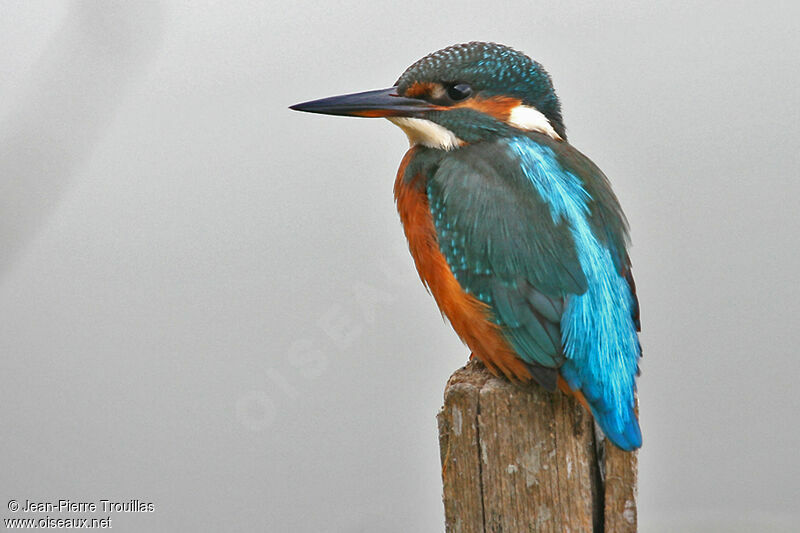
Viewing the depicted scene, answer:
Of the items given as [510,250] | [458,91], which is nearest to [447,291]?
[510,250]

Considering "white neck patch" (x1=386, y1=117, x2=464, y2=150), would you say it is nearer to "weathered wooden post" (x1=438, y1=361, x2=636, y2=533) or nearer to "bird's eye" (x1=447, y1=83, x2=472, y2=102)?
"bird's eye" (x1=447, y1=83, x2=472, y2=102)

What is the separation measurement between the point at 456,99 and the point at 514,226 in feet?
1.44

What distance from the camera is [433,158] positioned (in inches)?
90.4

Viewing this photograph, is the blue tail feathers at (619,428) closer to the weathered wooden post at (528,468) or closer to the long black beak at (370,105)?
the weathered wooden post at (528,468)

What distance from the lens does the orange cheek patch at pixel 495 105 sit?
7.50ft

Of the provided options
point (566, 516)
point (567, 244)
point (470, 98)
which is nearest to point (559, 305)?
point (567, 244)

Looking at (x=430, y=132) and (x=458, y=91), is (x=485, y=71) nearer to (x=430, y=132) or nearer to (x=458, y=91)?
(x=458, y=91)

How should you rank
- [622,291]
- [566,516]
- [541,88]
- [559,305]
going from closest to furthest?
1. [566,516]
2. [559,305]
3. [622,291]
4. [541,88]

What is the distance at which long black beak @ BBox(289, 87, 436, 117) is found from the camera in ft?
7.47

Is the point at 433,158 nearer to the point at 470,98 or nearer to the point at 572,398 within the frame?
the point at 470,98

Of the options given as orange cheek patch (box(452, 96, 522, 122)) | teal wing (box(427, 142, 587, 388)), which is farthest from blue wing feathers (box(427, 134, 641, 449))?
orange cheek patch (box(452, 96, 522, 122))

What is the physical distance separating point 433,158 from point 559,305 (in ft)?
1.86

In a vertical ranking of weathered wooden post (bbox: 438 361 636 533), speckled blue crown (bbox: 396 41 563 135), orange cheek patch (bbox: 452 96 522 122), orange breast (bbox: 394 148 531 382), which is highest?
speckled blue crown (bbox: 396 41 563 135)

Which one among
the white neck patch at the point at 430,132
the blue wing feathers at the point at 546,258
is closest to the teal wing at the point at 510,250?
the blue wing feathers at the point at 546,258
